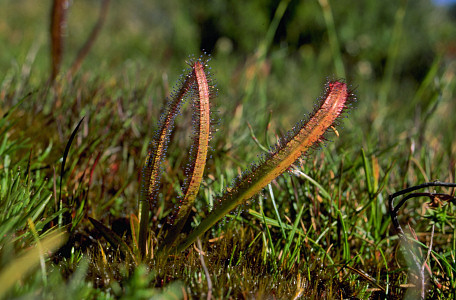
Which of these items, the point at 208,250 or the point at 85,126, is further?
the point at 85,126

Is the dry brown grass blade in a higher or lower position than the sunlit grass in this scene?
higher

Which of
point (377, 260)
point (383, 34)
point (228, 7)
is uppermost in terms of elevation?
point (383, 34)

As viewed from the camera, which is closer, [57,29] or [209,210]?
[209,210]

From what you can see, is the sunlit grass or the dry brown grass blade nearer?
the sunlit grass

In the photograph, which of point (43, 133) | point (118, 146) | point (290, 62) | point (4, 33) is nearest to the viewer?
point (43, 133)

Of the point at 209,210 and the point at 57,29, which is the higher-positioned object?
the point at 57,29

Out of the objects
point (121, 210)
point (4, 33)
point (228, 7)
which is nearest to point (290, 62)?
point (228, 7)

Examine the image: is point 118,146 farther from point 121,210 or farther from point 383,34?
point 383,34

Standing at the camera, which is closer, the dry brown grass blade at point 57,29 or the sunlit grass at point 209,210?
the sunlit grass at point 209,210

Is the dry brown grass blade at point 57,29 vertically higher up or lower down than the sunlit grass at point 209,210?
higher up

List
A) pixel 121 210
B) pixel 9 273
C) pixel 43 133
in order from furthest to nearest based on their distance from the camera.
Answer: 1. pixel 43 133
2. pixel 121 210
3. pixel 9 273

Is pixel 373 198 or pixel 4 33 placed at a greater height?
pixel 4 33
